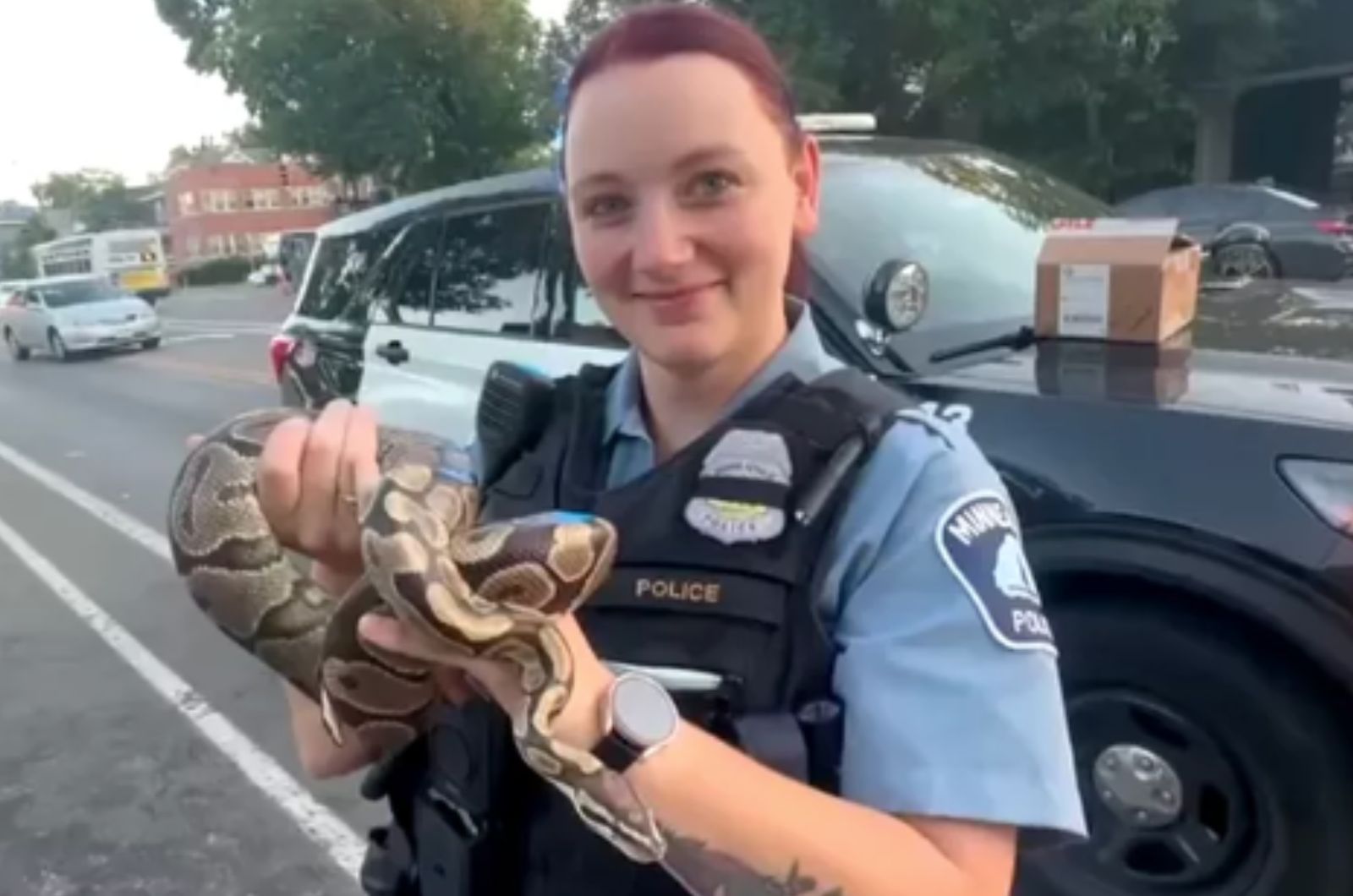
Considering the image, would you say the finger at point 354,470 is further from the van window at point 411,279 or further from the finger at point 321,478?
the van window at point 411,279

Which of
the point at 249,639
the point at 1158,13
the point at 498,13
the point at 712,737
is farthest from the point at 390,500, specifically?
the point at 498,13

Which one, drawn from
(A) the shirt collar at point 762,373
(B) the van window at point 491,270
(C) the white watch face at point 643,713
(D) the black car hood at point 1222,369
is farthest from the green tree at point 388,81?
(C) the white watch face at point 643,713

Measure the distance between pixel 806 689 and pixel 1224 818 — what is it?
208 cm

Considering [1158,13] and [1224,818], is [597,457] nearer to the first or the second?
[1224,818]

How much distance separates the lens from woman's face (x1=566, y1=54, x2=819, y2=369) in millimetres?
1282

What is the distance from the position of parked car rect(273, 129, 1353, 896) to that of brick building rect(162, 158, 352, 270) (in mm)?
84783

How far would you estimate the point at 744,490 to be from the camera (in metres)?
1.27

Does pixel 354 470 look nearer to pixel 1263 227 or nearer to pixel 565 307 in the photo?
pixel 565 307

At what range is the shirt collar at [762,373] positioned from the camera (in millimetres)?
1428

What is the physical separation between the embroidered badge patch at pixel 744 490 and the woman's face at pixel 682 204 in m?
0.14

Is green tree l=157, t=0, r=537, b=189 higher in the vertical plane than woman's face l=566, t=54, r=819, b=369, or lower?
higher

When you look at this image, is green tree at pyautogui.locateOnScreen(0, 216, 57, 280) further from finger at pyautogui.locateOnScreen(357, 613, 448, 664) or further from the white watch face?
the white watch face

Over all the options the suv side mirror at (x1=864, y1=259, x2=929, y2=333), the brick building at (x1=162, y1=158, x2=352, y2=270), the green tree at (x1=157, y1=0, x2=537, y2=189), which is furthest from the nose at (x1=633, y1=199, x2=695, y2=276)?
the brick building at (x1=162, y1=158, x2=352, y2=270)

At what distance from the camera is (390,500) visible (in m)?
1.18
